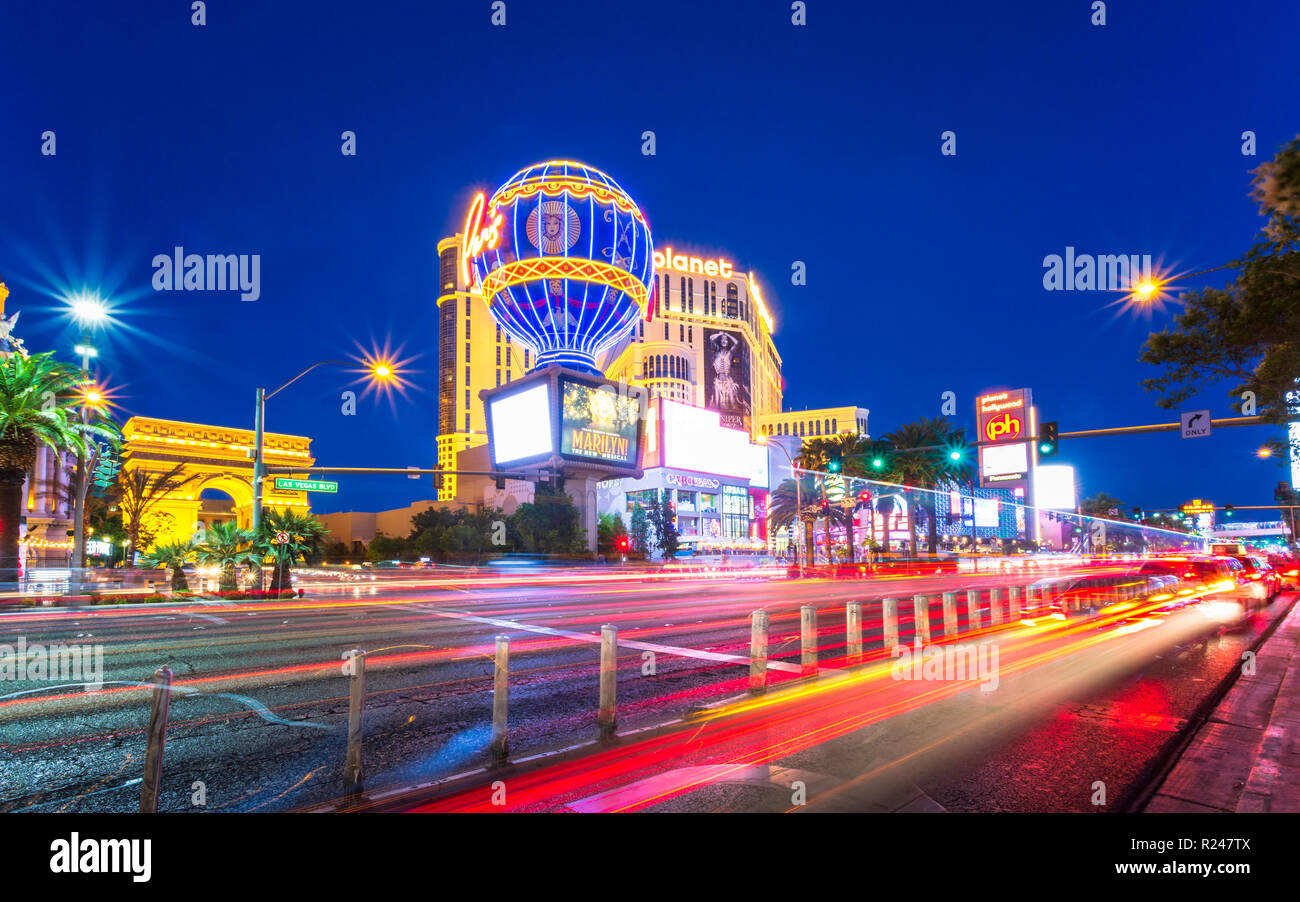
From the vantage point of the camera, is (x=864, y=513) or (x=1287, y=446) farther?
(x=864, y=513)

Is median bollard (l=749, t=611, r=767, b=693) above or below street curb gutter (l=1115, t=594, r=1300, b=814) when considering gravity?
above

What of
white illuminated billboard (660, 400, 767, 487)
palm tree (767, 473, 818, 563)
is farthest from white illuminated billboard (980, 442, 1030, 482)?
white illuminated billboard (660, 400, 767, 487)

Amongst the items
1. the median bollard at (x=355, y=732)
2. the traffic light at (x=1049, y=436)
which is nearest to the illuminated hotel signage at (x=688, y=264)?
the traffic light at (x=1049, y=436)

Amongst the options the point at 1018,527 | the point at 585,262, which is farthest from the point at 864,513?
the point at 585,262

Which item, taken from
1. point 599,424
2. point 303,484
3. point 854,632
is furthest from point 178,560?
point 599,424

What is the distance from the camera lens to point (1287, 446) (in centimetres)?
1834

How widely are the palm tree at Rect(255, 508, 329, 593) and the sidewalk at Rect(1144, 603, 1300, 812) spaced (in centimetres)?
2639

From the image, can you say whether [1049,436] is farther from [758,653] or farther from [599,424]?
[599,424]

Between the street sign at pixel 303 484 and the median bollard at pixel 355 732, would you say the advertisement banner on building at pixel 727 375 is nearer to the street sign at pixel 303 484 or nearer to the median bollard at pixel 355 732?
the street sign at pixel 303 484

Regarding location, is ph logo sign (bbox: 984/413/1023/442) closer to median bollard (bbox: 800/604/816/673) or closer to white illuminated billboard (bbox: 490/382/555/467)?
median bollard (bbox: 800/604/816/673)

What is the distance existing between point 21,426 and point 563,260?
3563 cm

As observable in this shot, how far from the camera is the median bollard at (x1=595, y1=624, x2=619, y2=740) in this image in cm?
685
